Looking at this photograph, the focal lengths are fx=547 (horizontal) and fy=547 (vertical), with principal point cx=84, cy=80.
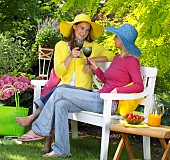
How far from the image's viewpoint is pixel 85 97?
15.0 feet

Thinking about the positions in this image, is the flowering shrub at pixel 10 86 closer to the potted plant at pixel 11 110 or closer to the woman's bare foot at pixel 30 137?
the potted plant at pixel 11 110

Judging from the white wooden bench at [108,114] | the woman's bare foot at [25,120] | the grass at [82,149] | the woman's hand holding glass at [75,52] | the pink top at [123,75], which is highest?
the woman's hand holding glass at [75,52]

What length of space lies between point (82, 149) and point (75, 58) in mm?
846

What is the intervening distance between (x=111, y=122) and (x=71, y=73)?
28.4 inches

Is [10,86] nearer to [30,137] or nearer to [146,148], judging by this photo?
[30,137]

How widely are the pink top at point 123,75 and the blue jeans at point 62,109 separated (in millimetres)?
175

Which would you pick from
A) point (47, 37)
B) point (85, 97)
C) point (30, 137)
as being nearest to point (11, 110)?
point (30, 137)

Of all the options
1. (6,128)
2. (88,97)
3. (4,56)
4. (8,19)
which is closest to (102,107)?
(88,97)

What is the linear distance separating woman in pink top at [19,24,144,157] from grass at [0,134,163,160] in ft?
0.56

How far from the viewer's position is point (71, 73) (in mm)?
4961

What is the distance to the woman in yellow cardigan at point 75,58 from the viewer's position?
15.9 feet

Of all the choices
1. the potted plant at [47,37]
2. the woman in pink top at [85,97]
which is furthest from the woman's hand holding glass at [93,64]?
the potted plant at [47,37]

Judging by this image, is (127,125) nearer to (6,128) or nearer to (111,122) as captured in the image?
(111,122)

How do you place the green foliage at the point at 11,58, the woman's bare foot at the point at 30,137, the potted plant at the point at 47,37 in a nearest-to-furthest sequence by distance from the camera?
the woman's bare foot at the point at 30,137 → the green foliage at the point at 11,58 → the potted plant at the point at 47,37
